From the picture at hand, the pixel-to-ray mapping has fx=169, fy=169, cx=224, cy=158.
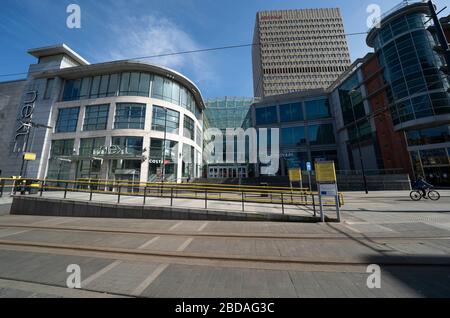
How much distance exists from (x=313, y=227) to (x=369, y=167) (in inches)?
1069

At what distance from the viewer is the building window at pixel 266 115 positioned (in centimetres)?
3519

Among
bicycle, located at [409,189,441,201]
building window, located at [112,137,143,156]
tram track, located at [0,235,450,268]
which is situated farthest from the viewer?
building window, located at [112,137,143,156]

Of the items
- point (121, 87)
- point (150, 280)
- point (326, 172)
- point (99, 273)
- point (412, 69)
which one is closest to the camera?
point (150, 280)

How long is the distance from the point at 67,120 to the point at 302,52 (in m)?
77.3

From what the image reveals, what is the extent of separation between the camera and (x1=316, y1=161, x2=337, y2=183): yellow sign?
715 cm

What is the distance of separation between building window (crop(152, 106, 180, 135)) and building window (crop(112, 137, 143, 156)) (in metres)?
2.90

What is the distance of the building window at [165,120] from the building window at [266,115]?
57.3 feet

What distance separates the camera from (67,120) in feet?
80.8

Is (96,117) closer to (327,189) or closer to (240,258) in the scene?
(240,258)

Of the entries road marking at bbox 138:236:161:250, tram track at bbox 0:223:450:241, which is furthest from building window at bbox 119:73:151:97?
road marking at bbox 138:236:161:250

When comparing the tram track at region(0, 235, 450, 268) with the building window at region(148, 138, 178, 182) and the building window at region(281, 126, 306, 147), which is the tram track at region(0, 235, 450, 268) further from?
the building window at region(281, 126, 306, 147)

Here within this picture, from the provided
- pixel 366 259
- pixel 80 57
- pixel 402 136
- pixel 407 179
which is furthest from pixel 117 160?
pixel 402 136

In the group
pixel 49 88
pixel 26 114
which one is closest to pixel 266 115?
pixel 49 88

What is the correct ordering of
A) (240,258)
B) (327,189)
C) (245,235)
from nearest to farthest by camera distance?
(240,258)
(245,235)
(327,189)
